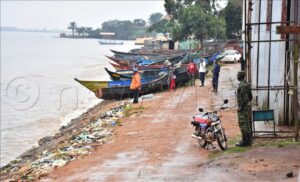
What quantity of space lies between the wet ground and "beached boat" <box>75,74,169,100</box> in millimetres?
7634

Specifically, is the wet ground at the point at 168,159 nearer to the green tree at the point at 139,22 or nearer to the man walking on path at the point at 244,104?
the man walking on path at the point at 244,104

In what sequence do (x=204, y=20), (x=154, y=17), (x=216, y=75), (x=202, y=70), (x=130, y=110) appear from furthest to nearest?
(x=154, y=17)
(x=204, y=20)
(x=202, y=70)
(x=216, y=75)
(x=130, y=110)

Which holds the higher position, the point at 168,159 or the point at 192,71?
the point at 192,71

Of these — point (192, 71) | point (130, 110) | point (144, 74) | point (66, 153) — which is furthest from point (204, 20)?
point (66, 153)

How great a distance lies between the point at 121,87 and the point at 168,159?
14143 mm

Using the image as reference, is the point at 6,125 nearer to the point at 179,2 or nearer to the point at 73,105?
the point at 73,105

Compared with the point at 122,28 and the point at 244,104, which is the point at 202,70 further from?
the point at 122,28

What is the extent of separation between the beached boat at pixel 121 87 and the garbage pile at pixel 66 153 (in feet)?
21.6

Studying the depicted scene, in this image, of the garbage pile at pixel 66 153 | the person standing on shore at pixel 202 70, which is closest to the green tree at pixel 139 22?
the person standing on shore at pixel 202 70

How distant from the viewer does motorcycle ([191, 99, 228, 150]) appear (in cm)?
1029

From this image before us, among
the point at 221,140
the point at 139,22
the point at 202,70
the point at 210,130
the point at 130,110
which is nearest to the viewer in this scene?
the point at 221,140

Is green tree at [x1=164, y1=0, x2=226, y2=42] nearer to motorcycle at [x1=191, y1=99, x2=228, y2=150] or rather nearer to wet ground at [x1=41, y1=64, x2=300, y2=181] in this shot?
wet ground at [x1=41, y1=64, x2=300, y2=181]

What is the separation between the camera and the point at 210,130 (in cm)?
1052

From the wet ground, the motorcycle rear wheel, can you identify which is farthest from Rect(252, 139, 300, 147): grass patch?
the motorcycle rear wheel
